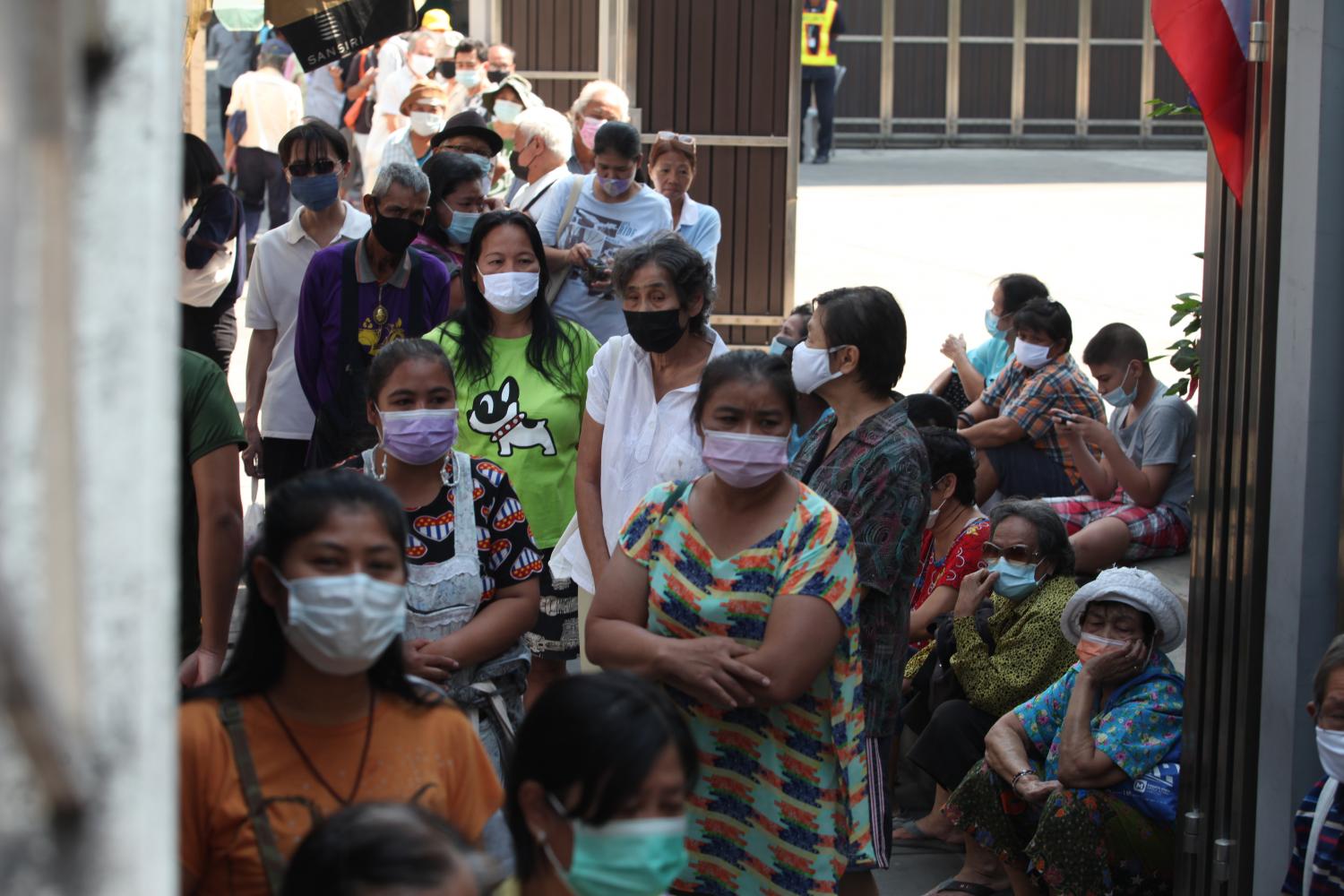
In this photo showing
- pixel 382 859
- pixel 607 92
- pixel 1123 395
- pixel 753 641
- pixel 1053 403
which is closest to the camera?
pixel 382 859

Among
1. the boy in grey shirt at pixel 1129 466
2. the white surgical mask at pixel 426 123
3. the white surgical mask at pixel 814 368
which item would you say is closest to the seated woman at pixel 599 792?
the white surgical mask at pixel 814 368

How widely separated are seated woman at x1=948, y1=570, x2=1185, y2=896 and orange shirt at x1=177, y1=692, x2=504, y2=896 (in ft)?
7.09

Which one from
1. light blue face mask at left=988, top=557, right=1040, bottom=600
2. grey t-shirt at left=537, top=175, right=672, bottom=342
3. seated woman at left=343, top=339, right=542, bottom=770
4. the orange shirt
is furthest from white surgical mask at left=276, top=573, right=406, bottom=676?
grey t-shirt at left=537, top=175, right=672, bottom=342

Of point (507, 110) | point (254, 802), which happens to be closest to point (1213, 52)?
point (254, 802)

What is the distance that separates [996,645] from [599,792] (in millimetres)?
3044

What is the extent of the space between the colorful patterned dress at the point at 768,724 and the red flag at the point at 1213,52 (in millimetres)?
1312

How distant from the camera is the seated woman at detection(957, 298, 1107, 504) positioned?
24.1 ft

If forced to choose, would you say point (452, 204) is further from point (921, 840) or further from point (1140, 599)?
point (1140, 599)

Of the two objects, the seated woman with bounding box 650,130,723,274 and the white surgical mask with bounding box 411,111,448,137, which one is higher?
the white surgical mask with bounding box 411,111,448,137

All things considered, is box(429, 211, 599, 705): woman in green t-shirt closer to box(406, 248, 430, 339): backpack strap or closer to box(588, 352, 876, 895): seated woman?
box(406, 248, 430, 339): backpack strap

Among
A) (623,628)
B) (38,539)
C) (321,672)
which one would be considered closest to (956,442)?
(623,628)

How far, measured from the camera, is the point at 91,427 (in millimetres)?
853

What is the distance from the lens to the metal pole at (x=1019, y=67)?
1117 inches

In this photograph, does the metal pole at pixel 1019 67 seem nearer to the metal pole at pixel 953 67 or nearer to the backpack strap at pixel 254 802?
the metal pole at pixel 953 67
